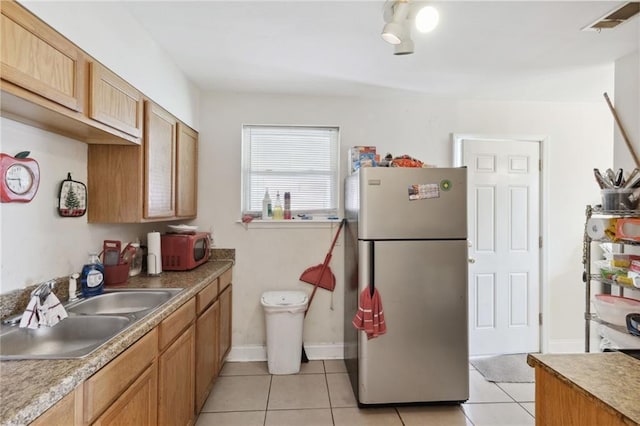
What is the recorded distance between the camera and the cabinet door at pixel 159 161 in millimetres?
1951

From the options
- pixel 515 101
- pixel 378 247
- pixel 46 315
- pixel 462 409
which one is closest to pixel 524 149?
pixel 515 101

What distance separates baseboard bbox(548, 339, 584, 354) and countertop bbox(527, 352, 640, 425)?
94.2 inches

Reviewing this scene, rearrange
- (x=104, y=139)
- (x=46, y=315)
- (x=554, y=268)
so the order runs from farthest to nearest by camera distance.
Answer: (x=554, y=268), (x=104, y=139), (x=46, y=315)

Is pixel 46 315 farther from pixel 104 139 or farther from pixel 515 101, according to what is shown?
pixel 515 101

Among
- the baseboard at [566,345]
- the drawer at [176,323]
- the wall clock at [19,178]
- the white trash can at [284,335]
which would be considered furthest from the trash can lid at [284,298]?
the baseboard at [566,345]

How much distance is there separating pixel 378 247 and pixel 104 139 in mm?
1756

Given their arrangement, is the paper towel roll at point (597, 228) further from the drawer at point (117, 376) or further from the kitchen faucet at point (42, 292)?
the kitchen faucet at point (42, 292)

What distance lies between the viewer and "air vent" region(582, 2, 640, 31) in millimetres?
1700

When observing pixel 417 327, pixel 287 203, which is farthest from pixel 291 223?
pixel 417 327

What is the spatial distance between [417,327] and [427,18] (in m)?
1.86

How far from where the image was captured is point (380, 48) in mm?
2111

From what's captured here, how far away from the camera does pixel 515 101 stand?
3.08 m

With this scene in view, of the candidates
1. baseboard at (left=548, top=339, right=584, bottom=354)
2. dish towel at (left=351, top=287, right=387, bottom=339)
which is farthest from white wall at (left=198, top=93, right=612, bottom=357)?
dish towel at (left=351, top=287, right=387, bottom=339)

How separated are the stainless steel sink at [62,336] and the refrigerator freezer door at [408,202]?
1.49m
